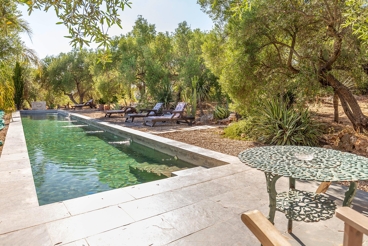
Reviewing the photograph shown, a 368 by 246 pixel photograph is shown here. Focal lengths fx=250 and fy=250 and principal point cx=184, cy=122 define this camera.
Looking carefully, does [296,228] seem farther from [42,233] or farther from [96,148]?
[96,148]

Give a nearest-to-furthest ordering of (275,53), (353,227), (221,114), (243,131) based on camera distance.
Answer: (353,227)
(275,53)
(243,131)
(221,114)

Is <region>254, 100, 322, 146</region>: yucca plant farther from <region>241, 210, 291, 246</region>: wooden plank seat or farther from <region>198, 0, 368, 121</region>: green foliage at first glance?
<region>241, 210, 291, 246</region>: wooden plank seat

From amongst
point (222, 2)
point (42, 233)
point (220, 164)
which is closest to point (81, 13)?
point (42, 233)

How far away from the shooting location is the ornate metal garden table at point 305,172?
79.5 inches

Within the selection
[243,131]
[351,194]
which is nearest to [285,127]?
[243,131]

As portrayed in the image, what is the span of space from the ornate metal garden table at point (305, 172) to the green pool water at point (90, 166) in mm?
2902

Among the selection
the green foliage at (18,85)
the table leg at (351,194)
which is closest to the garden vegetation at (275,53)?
the table leg at (351,194)

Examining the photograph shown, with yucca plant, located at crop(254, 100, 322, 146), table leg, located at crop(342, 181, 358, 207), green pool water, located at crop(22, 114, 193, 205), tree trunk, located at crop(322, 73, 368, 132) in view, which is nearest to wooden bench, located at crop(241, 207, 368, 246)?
table leg, located at crop(342, 181, 358, 207)

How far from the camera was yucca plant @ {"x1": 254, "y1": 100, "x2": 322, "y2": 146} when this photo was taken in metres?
6.41

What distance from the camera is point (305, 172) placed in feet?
6.81

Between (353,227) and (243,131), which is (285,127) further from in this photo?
(353,227)

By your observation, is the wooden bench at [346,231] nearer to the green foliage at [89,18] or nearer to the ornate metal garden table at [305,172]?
the ornate metal garden table at [305,172]

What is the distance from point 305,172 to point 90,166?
4979 millimetres

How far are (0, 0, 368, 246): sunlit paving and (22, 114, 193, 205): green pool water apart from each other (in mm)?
39
